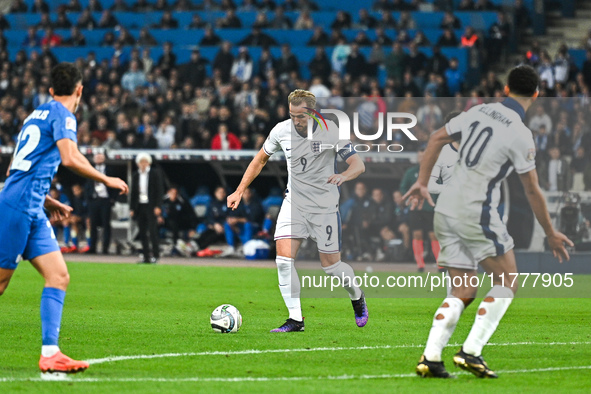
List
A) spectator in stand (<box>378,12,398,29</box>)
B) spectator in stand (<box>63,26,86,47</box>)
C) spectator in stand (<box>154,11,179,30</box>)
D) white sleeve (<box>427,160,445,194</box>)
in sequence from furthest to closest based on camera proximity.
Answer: spectator in stand (<box>154,11,179,30</box>) < spectator in stand (<box>63,26,86,47</box>) < spectator in stand (<box>378,12,398,29</box>) < white sleeve (<box>427,160,445,194</box>)

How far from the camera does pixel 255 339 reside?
30.1ft

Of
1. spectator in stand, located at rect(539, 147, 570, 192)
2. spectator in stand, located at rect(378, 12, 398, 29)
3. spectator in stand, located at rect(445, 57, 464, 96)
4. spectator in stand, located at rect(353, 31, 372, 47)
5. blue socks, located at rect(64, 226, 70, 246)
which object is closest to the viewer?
→ spectator in stand, located at rect(539, 147, 570, 192)

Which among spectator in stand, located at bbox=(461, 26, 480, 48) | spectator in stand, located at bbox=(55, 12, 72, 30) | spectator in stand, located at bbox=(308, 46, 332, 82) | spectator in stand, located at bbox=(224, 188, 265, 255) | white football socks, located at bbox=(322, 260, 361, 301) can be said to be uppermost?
spectator in stand, located at bbox=(55, 12, 72, 30)

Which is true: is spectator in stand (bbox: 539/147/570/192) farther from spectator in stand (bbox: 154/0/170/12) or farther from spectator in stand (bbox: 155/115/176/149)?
spectator in stand (bbox: 154/0/170/12)

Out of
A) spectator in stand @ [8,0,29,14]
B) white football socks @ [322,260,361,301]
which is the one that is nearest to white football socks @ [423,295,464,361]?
white football socks @ [322,260,361,301]

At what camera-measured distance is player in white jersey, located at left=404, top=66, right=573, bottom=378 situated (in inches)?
270

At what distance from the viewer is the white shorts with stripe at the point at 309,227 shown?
9.99 meters

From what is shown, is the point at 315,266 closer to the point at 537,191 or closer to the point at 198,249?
the point at 198,249

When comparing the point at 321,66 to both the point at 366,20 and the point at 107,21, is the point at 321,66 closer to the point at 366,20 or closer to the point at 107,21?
the point at 366,20

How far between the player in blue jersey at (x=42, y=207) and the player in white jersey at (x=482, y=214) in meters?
2.30

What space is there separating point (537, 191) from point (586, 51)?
57.3 feet

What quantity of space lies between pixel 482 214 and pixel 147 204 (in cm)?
1329

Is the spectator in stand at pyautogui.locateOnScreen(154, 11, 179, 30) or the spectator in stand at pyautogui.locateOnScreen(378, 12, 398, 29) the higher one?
the spectator in stand at pyautogui.locateOnScreen(154, 11, 179, 30)

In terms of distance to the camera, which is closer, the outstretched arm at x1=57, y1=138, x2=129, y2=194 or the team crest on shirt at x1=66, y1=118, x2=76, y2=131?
the outstretched arm at x1=57, y1=138, x2=129, y2=194
